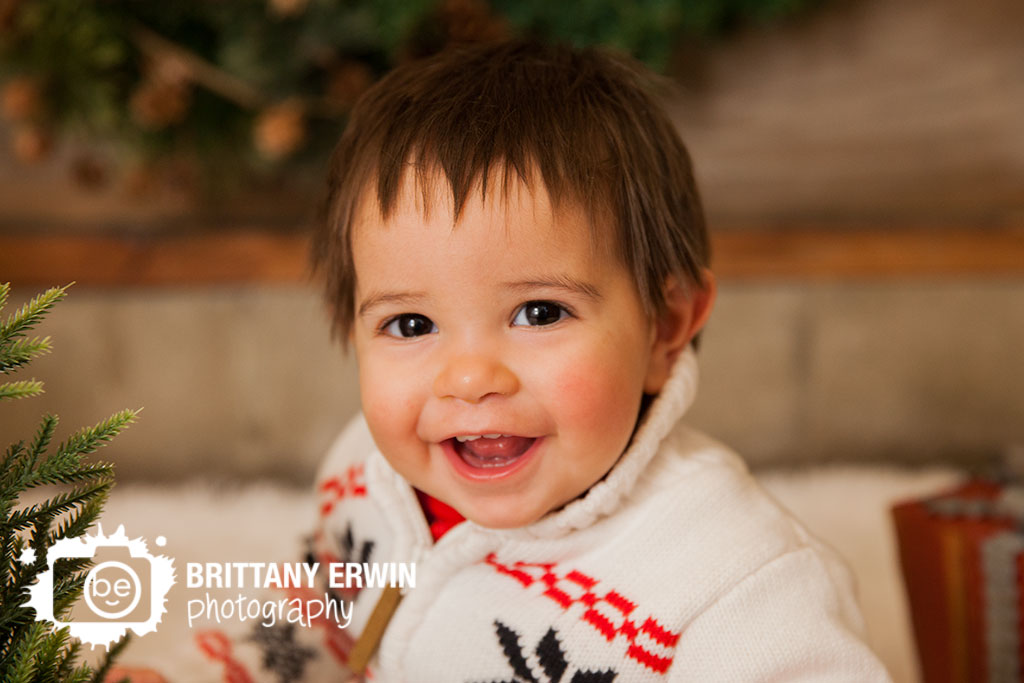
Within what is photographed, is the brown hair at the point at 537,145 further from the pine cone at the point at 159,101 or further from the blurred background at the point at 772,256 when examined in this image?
the blurred background at the point at 772,256

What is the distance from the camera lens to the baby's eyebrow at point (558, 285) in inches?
24.0

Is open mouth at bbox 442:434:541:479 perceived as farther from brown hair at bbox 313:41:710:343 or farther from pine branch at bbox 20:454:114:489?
pine branch at bbox 20:454:114:489

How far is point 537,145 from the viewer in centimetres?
62

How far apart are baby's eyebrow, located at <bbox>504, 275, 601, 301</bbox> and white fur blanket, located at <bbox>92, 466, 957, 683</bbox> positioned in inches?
13.7

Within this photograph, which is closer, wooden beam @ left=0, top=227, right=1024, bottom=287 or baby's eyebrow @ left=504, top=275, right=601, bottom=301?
baby's eyebrow @ left=504, top=275, right=601, bottom=301

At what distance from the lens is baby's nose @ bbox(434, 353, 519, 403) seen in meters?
0.60

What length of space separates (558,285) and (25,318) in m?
0.33

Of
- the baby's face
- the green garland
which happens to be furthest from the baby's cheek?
the green garland

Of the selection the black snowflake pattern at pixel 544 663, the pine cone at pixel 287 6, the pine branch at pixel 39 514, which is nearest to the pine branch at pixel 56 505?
the pine branch at pixel 39 514

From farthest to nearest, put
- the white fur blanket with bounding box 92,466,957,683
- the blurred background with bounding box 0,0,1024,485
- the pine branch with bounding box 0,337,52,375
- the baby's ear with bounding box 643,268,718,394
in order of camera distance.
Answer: the blurred background with bounding box 0,0,1024,485
the white fur blanket with bounding box 92,466,957,683
the baby's ear with bounding box 643,268,718,394
the pine branch with bounding box 0,337,52,375

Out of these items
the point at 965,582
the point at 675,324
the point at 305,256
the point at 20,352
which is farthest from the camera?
the point at 305,256

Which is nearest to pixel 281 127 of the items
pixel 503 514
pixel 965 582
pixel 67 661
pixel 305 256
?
pixel 305 256

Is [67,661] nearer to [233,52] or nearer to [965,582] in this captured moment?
[965,582]

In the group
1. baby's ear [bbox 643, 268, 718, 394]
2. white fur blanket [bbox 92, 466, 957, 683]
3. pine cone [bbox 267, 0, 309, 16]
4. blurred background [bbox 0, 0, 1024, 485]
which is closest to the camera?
baby's ear [bbox 643, 268, 718, 394]
